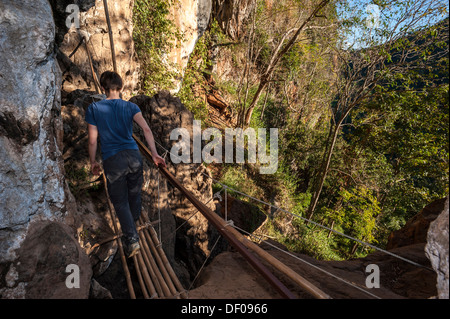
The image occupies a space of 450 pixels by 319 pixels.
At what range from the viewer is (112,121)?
2.47 m

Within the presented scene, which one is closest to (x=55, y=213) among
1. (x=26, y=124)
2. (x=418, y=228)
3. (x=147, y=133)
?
(x=26, y=124)

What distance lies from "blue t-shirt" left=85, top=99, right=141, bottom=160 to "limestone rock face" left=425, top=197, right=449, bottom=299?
2.63 m

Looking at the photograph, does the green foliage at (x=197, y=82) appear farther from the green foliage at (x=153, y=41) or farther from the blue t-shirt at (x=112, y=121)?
the blue t-shirt at (x=112, y=121)

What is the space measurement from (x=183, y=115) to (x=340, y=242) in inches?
498

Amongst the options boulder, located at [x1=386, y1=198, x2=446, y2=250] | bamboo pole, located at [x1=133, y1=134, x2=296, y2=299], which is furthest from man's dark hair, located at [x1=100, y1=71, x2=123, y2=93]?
boulder, located at [x1=386, y1=198, x2=446, y2=250]

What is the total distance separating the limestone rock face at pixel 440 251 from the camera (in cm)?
133

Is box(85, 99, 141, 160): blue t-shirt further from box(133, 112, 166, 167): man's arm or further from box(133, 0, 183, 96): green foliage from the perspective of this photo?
box(133, 0, 183, 96): green foliage

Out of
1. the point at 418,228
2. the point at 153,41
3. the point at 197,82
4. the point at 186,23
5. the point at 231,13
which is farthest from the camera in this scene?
the point at 231,13

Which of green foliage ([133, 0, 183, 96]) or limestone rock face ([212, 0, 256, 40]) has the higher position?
limestone rock face ([212, 0, 256, 40])

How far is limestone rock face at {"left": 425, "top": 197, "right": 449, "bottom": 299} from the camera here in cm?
133

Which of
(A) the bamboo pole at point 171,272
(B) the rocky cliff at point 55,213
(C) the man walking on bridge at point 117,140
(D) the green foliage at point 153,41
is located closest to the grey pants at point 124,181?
(C) the man walking on bridge at point 117,140

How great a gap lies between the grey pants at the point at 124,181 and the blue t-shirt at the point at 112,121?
0.29 ft

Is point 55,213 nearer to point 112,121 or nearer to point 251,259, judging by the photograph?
point 112,121

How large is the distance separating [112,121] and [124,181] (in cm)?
64
